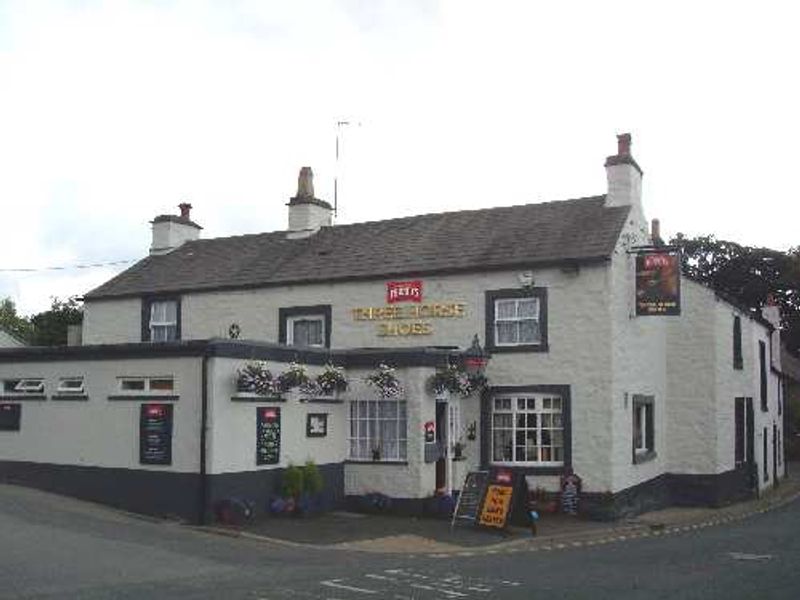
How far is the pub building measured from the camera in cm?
1789

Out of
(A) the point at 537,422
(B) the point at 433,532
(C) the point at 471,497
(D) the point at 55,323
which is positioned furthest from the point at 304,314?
(D) the point at 55,323

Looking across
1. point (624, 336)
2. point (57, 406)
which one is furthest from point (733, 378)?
point (57, 406)

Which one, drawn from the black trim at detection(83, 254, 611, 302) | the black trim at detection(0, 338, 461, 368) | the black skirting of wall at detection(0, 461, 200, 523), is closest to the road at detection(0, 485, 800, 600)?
the black skirting of wall at detection(0, 461, 200, 523)

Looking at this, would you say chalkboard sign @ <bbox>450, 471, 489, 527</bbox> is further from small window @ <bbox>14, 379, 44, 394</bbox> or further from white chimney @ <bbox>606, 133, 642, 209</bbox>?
small window @ <bbox>14, 379, 44, 394</bbox>

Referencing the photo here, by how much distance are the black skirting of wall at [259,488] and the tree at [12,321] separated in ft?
157

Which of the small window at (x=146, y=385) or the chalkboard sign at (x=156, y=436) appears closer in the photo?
the chalkboard sign at (x=156, y=436)

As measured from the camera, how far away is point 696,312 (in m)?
26.2

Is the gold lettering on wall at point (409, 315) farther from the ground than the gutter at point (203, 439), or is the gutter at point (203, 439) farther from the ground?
the gold lettering on wall at point (409, 315)

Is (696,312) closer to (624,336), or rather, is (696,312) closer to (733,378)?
(733,378)

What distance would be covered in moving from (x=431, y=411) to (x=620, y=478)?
191 inches

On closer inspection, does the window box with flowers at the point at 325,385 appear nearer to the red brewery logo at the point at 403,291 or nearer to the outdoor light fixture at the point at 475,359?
the outdoor light fixture at the point at 475,359

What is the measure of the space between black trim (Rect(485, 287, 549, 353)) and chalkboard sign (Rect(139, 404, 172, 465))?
8386mm

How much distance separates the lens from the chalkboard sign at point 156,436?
57.4ft

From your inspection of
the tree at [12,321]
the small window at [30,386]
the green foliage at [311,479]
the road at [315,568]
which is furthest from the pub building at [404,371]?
the tree at [12,321]
